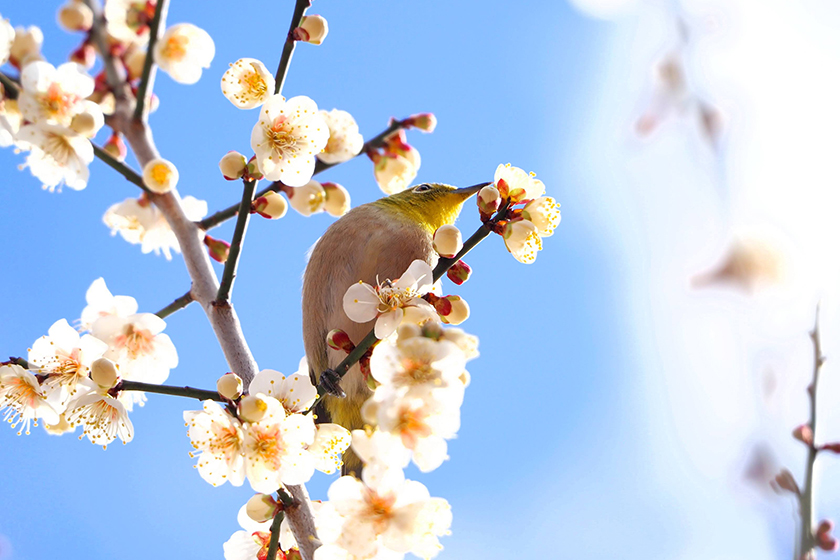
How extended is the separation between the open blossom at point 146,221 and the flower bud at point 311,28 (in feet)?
2.08

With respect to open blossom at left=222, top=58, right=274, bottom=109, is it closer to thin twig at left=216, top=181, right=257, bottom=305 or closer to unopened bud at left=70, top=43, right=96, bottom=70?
thin twig at left=216, top=181, right=257, bottom=305

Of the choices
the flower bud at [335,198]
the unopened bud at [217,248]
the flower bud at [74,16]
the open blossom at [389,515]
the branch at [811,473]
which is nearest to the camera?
the branch at [811,473]

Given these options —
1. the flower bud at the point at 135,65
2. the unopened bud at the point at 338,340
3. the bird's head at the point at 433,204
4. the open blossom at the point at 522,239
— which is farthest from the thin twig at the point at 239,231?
the bird's head at the point at 433,204

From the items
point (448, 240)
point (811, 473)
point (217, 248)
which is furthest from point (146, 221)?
point (811, 473)

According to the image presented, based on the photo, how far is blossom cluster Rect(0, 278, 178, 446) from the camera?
1333 millimetres

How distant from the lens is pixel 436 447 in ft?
3.80

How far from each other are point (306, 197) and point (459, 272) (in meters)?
0.68

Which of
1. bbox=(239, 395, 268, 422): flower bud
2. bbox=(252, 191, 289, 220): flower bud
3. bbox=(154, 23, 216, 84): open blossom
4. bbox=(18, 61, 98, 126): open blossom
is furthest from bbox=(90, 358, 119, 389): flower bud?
bbox=(154, 23, 216, 84): open blossom

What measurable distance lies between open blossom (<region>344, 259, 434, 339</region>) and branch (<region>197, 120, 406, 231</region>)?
56 cm

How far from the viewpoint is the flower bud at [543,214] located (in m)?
1.36

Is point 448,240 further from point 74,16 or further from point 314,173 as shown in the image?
point 74,16

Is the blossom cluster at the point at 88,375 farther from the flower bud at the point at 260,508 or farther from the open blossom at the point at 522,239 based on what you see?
the open blossom at the point at 522,239

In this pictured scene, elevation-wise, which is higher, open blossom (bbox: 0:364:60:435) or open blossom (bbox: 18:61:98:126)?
open blossom (bbox: 18:61:98:126)

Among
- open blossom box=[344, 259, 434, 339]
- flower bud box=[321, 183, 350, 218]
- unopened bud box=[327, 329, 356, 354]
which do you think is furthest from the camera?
flower bud box=[321, 183, 350, 218]
